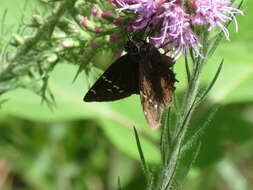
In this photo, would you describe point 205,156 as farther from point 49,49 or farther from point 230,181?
point 49,49

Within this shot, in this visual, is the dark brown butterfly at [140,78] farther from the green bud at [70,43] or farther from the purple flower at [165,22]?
the green bud at [70,43]

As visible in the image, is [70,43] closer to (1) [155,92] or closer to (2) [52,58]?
(2) [52,58]

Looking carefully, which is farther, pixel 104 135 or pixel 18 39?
pixel 104 135

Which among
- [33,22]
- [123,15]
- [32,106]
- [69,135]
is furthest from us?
[69,135]

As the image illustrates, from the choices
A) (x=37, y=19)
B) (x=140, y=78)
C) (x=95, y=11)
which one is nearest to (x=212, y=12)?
(x=140, y=78)

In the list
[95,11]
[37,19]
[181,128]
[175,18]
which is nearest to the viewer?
[181,128]

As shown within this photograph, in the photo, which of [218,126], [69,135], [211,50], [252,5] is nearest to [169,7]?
[211,50]

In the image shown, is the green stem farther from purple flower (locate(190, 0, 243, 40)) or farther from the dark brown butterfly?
purple flower (locate(190, 0, 243, 40))

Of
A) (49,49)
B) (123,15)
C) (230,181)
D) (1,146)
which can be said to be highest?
(123,15)
